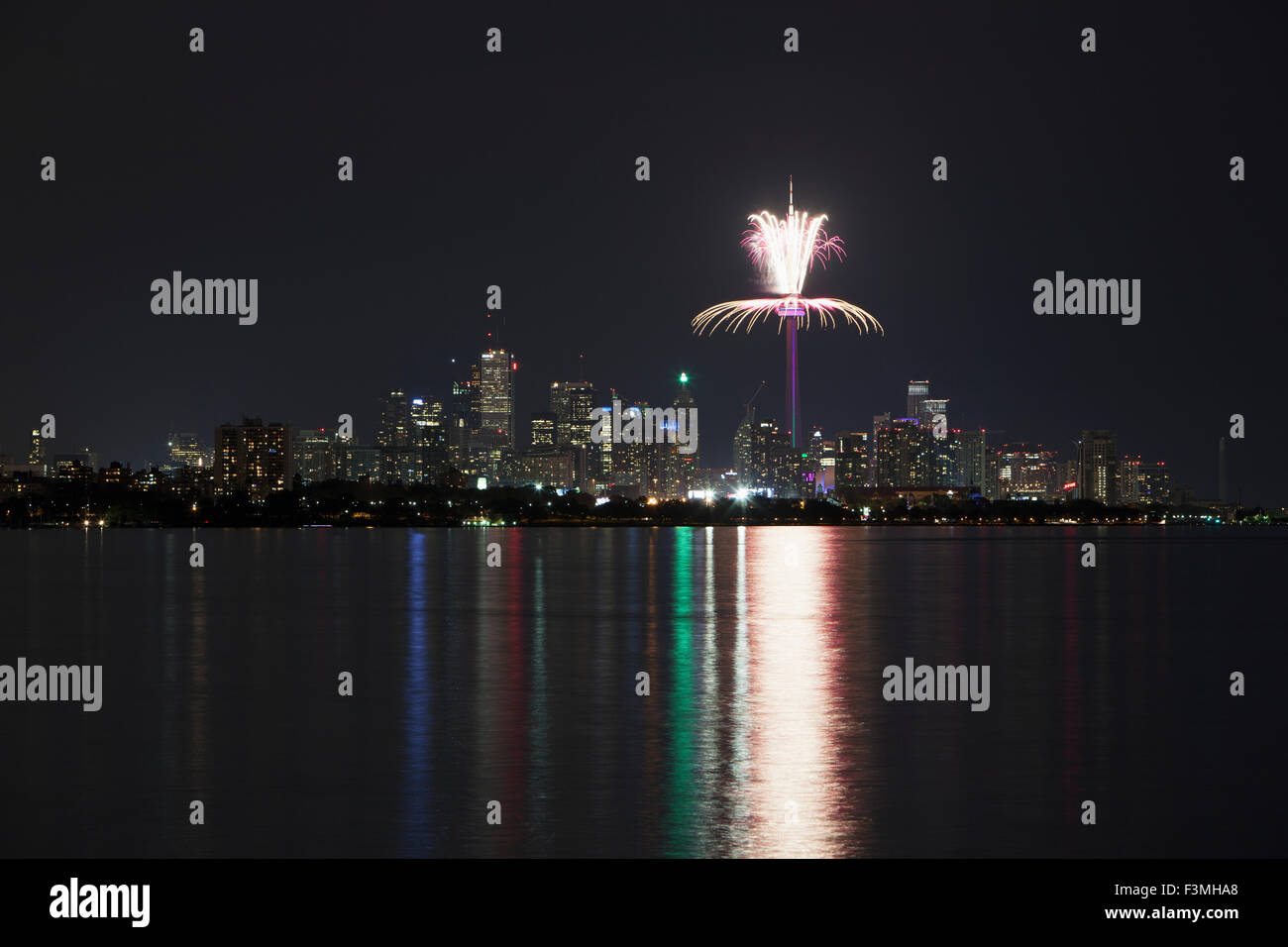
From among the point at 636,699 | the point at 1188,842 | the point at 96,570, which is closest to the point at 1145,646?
the point at 636,699

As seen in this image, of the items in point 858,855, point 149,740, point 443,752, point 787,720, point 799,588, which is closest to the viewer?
point 858,855

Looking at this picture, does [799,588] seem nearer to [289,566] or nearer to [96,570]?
[289,566]

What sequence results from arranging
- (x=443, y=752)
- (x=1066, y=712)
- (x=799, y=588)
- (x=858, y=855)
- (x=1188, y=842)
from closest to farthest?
1. (x=858, y=855)
2. (x=1188, y=842)
3. (x=443, y=752)
4. (x=1066, y=712)
5. (x=799, y=588)
